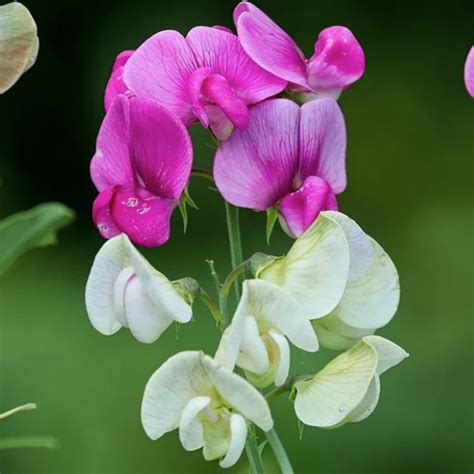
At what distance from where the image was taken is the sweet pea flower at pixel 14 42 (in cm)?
87

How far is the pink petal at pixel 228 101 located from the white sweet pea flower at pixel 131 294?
0.09m

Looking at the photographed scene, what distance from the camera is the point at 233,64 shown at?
85cm

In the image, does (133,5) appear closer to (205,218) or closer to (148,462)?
(205,218)

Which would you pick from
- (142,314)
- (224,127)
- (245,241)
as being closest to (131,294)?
(142,314)

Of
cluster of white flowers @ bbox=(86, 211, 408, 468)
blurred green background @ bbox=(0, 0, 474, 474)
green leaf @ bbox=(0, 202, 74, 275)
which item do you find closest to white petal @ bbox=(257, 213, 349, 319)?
cluster of white flowers @ bbox=(86, 211, 408, 468)

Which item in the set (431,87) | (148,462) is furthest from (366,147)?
(148,462)

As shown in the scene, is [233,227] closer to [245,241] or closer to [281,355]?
[281,355]

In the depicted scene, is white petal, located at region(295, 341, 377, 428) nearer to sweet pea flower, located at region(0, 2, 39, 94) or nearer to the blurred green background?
sweet pea flower, located at region(0, 2, 39, 94)

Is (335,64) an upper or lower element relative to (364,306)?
upper

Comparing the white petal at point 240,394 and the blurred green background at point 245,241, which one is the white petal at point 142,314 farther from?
the blurred green background at point 245,241

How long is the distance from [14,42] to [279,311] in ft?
0.79

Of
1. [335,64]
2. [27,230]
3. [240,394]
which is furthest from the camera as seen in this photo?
[27,230]

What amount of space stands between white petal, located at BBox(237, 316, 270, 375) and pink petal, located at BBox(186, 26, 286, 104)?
5.6 inches

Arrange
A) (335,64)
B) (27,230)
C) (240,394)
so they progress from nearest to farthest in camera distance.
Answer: (240,394) → (335,64) → (27,230)
